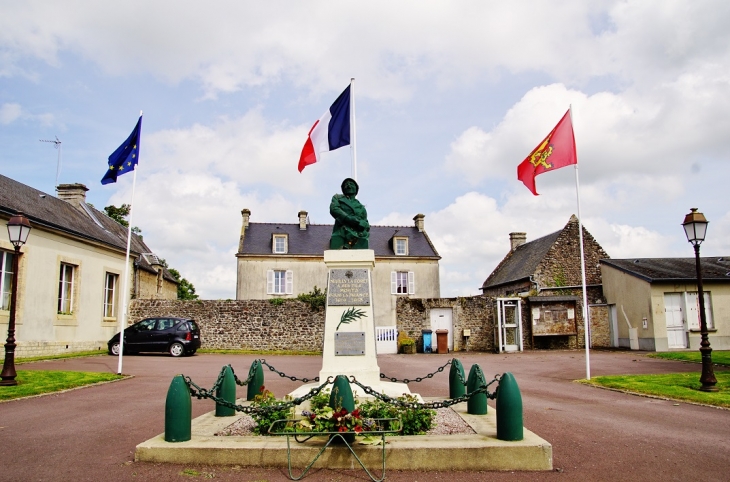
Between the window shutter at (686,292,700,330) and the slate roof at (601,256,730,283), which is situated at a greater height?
the slate roof at (601,256,730,283)

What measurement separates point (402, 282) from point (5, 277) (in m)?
24.6

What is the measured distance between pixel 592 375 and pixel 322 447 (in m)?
10.8

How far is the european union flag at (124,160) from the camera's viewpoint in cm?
1401

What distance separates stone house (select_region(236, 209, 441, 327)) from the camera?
3531 cm

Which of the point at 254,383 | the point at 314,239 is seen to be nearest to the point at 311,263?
the point at 314,239

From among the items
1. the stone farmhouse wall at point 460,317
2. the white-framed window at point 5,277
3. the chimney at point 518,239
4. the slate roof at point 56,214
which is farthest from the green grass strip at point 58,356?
the chimney at point 518,239

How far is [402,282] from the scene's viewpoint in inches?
1455

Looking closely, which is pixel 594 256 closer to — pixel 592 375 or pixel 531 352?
pixel 531 352

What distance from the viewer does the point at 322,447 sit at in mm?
5156

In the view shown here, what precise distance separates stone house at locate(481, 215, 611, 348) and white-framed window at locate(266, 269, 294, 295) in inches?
525

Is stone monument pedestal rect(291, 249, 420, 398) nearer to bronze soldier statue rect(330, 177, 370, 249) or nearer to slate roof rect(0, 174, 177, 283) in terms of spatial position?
bronze soldier statue rect(330, 177, 370, 249)

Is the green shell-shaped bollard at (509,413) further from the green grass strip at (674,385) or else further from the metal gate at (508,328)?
the metal gate at (508,328)

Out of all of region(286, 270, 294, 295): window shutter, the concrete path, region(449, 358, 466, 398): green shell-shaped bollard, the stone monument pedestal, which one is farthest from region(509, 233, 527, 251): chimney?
the stone monument pedestal

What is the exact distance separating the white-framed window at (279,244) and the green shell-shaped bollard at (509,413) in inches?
1224
